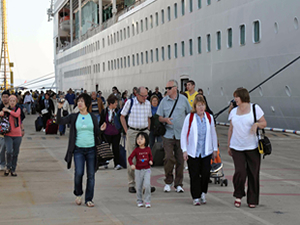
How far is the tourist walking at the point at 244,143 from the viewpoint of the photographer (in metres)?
7.67

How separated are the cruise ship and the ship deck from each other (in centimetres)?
959

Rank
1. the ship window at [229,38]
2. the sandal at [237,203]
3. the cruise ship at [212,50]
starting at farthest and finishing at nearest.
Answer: the ship window at [229,38], the cruise ship at [212,50], the sandal at [237,203]

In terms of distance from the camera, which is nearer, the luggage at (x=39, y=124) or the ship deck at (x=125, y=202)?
the ship deck at (x=125, y=202)

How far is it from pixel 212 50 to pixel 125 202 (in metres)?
21.3

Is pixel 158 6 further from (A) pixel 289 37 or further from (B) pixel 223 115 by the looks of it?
(A) pixel 289 37

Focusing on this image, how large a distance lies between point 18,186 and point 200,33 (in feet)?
72.9

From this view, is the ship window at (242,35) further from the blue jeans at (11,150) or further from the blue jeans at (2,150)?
the blue jeans at (11,150)

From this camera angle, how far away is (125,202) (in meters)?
8.06

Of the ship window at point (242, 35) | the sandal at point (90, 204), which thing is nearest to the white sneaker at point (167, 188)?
the sandal at point (90, 204)

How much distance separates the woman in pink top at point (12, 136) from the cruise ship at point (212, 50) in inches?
487

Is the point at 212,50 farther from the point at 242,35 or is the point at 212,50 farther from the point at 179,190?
the point at 179,190

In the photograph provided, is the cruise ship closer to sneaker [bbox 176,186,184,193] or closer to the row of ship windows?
the row of ship windows

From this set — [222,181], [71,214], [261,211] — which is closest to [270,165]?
[222,181]

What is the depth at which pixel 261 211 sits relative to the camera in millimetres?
7340
